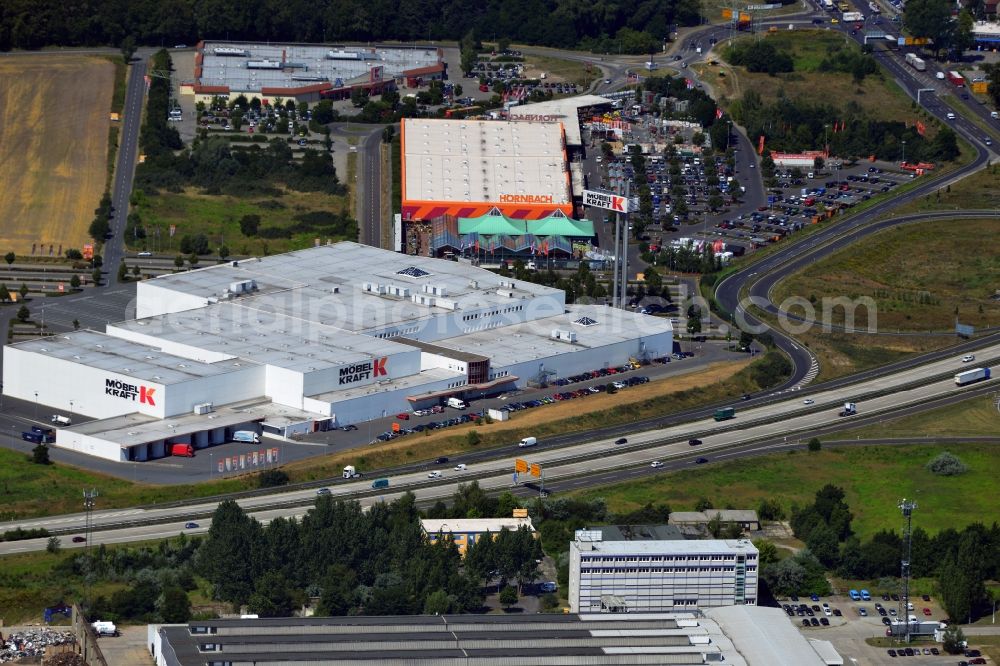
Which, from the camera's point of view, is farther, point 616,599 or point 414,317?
point 414,317

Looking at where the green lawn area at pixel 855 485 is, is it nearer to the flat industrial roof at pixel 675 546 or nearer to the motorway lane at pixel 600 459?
the motorway lane at pixel 600 459

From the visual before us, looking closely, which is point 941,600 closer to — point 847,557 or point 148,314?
point 847,557

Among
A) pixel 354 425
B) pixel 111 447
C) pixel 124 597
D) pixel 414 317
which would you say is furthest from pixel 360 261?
pixel 124 597

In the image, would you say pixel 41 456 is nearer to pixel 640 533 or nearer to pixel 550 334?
pixel 640 533

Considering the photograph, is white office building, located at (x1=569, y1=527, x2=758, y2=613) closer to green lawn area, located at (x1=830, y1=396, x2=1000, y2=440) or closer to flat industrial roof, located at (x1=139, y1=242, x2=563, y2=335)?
green lawn area, located at (x1=830, y1=396, x2=1000, y2=440)

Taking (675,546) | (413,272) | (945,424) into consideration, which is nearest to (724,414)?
(945,424)

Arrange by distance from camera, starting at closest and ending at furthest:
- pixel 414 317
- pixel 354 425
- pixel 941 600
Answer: pixel 941 600, pixel 354 425, pixel 414 317

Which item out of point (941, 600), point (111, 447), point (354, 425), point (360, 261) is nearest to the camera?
point (941, 600)
